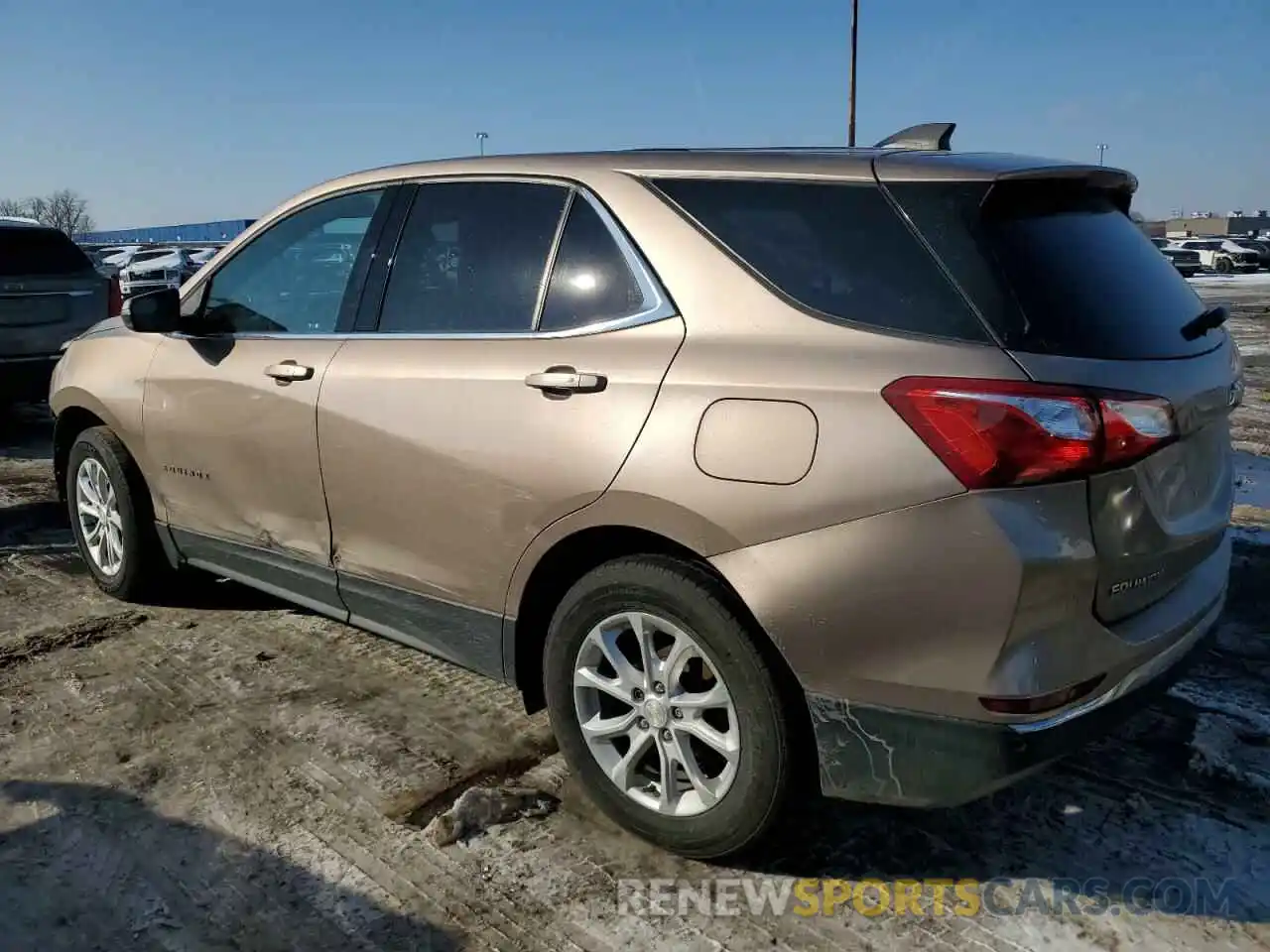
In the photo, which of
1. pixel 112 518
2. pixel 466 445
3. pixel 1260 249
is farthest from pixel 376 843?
pixel 1260 249

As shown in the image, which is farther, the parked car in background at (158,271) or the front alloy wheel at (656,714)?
the parked car in background at (158,271)

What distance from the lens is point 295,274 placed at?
385 centimetres

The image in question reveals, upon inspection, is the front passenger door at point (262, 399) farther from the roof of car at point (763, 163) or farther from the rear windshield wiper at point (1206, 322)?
the rear windshield wiper at point (1206, 322)

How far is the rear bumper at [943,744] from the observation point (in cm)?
221

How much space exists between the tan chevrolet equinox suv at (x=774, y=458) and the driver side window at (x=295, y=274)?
108mm

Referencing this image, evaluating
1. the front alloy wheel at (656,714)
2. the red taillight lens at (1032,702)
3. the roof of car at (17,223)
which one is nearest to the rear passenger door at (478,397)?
the front alloy wheel at (656,714)

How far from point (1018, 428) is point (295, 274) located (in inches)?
107

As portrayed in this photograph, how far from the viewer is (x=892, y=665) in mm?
2266

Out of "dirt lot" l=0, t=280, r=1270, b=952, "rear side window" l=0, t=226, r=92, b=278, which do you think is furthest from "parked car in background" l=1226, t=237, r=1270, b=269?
"dirt lot" l=0, t=280, r=1270, b=952

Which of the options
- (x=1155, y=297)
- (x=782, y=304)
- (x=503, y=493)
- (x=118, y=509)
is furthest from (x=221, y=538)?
(x=1155, y=297)

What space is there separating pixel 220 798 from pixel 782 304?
209cm

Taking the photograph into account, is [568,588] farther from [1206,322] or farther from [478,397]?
[1206,322]

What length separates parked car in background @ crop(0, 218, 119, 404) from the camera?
8023 mm

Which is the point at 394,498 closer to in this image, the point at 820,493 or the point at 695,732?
the point at 695,732
